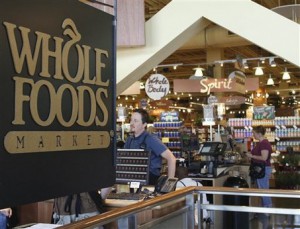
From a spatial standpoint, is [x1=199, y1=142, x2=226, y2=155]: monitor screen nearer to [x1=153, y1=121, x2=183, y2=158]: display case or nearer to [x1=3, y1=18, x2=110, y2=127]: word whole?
[x1=153, y1=121, x2=183, y2=158]: display case

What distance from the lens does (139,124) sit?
14.0ft

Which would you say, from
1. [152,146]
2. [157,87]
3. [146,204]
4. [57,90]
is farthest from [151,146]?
Answer: [157,87]

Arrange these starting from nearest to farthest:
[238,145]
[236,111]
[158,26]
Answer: [158,26]
[238,145]
[236,111]

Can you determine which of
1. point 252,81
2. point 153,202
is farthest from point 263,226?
point 252,81

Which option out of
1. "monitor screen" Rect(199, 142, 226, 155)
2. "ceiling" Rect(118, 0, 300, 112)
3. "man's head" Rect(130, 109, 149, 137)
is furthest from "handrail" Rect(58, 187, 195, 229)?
"ceiling" Rect(118, 0, 300, 112)

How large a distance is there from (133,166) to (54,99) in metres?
2.34

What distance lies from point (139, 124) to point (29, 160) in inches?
115

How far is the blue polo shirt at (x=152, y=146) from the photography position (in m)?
4.11

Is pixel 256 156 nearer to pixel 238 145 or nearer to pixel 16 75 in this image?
pixel 238 145

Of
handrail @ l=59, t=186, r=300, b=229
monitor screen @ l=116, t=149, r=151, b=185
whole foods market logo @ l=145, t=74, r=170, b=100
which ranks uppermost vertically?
whole foods market logo @ l=145, t=74, r=170, b=100

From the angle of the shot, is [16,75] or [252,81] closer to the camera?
[16,75]

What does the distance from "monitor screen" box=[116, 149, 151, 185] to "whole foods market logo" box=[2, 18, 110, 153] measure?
78.5 inches

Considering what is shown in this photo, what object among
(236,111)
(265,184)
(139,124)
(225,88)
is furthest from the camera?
(236,111)

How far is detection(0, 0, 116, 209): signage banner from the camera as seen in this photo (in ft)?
4.18
